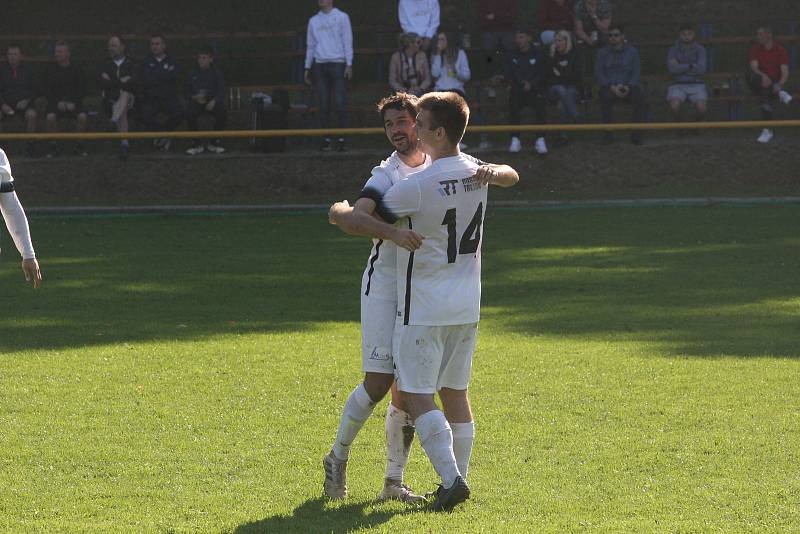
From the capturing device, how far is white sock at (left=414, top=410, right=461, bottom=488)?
17.4 ft

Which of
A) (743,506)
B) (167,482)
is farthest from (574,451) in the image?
(167,482)

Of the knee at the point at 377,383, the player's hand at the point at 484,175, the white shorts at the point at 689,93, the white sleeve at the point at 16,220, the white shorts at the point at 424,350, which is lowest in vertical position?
the knee at the point at 377,383

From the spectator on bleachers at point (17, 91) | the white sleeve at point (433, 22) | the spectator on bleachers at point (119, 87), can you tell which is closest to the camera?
the spectator on bleachers at point (119, 87)

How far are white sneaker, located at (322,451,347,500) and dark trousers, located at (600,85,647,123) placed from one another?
15.0 metres

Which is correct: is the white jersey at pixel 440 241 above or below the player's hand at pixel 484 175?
below

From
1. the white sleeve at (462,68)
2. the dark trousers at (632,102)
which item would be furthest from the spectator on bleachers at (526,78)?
the dark trousers at (632,102)

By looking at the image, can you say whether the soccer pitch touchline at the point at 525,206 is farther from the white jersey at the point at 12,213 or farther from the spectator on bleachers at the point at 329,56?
the white jersey at the point at 12,213

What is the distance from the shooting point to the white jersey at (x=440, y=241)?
5250mm

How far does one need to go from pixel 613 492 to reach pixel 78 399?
3554 mm

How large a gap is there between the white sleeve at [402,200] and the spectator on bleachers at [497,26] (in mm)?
16663

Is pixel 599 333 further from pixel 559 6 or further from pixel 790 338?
pixel 559 6

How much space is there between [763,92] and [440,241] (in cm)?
1658

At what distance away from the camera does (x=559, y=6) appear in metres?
21.6

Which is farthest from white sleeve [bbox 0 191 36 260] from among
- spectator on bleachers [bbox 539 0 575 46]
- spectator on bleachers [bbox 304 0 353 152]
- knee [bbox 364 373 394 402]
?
spectator on bleachers [bbox 539 0 575 46]
